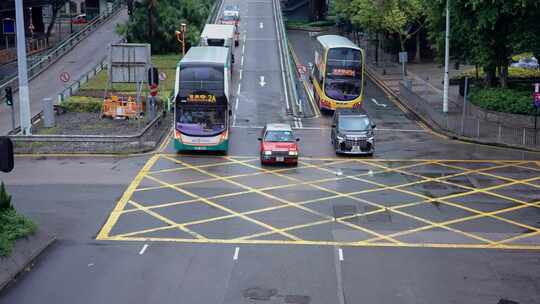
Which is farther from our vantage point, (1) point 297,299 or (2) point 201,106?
(2) point 201,106

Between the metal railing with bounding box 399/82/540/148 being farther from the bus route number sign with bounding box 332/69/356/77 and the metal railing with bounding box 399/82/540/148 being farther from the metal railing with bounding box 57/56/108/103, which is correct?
the metal railing with bounding box 57/56/108/103

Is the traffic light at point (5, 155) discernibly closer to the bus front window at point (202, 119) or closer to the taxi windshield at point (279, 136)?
the taxi windshield at point (279, 136)

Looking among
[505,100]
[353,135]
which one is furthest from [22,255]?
[505,100]

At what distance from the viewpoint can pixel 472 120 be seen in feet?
136

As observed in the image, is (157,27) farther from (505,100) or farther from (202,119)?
(202,119)

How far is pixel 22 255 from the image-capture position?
1889cm

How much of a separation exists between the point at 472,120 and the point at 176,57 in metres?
31.1

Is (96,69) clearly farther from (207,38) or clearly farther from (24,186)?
(24,186)

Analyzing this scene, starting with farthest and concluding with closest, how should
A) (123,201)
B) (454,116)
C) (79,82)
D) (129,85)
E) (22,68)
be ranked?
(79,82)
(129,85)
(454,116)
(22,68)
(123,201)

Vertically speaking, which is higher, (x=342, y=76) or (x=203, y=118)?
(x=342, y=76)

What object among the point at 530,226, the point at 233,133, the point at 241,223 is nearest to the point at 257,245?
the point at 241,223

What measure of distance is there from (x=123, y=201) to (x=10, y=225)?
6.19 m

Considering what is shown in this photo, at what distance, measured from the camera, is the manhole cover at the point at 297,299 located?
54.3 feet

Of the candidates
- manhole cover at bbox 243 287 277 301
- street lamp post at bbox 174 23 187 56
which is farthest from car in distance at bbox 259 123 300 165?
street lamp post at bbox 174 23 187 56
